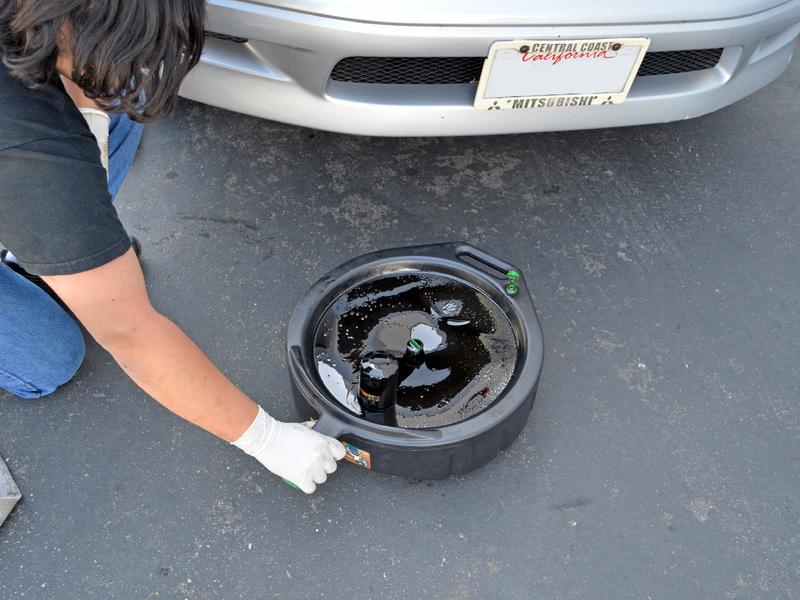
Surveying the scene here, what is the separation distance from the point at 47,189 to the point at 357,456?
800mm

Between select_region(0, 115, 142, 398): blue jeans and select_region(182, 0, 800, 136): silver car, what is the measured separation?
1.43 feet

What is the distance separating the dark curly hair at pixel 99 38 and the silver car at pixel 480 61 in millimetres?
557

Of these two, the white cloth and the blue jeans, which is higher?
the white cloth

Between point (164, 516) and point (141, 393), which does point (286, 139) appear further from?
point (164, 516)

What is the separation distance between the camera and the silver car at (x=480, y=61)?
1467mm

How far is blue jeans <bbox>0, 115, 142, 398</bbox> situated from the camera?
1.49m

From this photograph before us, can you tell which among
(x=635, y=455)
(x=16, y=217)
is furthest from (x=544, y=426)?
(x=16, y=217)

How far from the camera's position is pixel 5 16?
90 centimetres

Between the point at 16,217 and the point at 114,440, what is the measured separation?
2.57 feet

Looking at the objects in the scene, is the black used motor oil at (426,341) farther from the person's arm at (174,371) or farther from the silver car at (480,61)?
the silver car at (480,61)

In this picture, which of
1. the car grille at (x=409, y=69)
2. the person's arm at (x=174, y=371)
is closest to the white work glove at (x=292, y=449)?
the person's arm at (x=174, y=371)

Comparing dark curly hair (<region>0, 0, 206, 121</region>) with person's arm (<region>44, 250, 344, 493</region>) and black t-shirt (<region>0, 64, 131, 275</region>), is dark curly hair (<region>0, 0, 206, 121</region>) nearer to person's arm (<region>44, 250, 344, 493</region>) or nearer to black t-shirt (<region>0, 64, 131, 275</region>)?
black t-shirt (<region>0, 64, 131, 275</region>)

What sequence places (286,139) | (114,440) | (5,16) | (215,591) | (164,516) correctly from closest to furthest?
(5,16) → (215,591) → (164,516) → (114,440) → (286,139)

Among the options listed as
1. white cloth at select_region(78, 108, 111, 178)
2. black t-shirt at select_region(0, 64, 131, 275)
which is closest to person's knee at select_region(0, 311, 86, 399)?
white cloth at select_region(78, 108, 111, 178)
